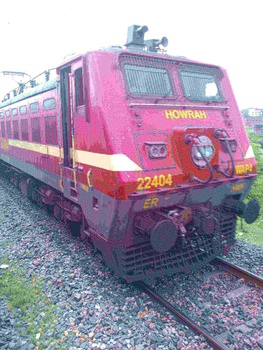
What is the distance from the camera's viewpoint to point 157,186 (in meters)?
4.55

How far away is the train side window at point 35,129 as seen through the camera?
8.03m

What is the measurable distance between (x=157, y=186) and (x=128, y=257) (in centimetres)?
120

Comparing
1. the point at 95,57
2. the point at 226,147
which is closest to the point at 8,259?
the point at 95,57

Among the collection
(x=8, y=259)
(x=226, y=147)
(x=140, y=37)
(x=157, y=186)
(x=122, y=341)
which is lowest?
(x=122, y=341)

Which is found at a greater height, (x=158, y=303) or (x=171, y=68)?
(x=171, y=68)

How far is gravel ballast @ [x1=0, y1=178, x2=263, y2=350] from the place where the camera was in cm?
402

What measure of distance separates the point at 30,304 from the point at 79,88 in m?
3.45

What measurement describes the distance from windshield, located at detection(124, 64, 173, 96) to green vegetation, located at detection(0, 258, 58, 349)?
3416 millimetres

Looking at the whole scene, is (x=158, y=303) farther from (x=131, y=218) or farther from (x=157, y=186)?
(x=157, y=186)

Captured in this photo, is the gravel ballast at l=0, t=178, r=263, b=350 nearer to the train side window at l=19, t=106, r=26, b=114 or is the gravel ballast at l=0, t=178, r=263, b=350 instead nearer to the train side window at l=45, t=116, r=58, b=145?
the train side window at l=45, t=116, r=58, b=145

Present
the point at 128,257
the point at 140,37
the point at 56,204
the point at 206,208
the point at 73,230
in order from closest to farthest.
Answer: the point at 128,257 < the point at 206,208 < the point at 140,37 < the point at 73,230 < the point at 56,204

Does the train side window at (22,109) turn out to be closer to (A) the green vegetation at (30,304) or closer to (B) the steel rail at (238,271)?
(A) the green vegetation at (30,304)

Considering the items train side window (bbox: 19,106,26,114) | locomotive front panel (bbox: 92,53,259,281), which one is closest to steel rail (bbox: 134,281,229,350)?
locomotive front panel (bbox: 92,53,259,281)

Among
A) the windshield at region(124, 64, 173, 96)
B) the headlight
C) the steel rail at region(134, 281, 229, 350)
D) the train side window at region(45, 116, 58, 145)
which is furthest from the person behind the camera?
the train side window at region(45, 116, 58, 145)
